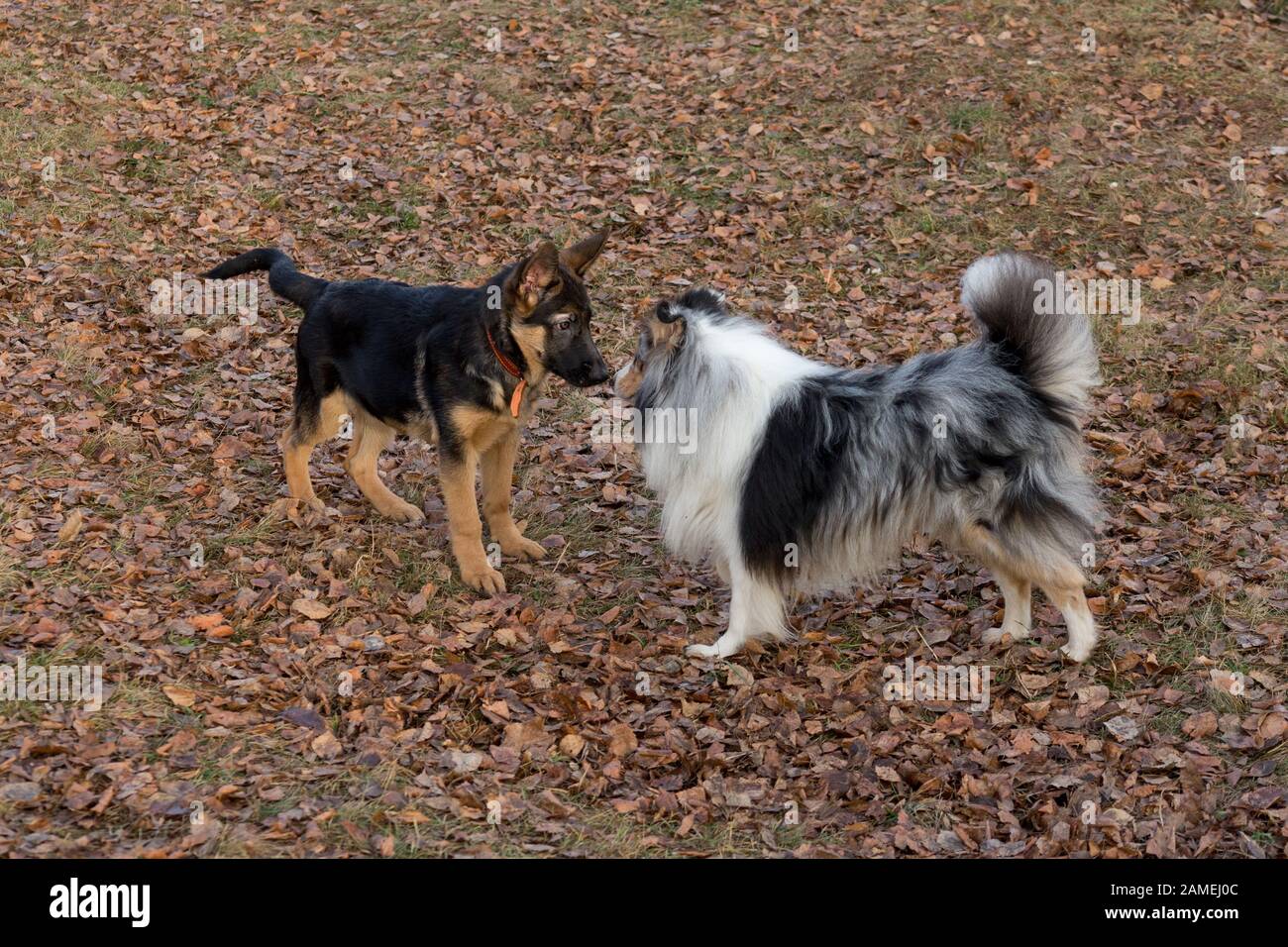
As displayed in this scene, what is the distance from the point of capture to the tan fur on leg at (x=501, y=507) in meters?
7.18

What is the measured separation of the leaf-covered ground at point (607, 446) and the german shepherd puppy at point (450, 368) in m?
0.37

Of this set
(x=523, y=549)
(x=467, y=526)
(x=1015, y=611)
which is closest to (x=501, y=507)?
(x=523, y=549)

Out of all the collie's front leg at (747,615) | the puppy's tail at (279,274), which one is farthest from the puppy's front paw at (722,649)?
the puppy's tail at (279,274)

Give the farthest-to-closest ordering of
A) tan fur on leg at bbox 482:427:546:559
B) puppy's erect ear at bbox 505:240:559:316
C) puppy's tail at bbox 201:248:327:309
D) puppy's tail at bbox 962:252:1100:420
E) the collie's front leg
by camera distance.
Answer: puppy's tail at bbox 201:248:327:309 < tan fur on leg at bbox 482:427:546:559 < the collie's front leg < puppy's erect ear at bbox 505:240:559:316 < puppy's tail at bbox 962:252:1100:420

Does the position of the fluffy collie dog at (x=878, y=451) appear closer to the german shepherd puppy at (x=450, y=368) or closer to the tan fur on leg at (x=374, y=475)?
the german shepherd puppy at (x=450, y=368)

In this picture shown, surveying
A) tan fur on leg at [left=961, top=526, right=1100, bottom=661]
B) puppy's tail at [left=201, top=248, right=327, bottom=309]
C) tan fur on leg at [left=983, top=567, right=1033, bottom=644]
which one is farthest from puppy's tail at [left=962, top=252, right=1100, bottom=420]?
puppy's tail at [left=201, top=248, right=327, bottom=309]

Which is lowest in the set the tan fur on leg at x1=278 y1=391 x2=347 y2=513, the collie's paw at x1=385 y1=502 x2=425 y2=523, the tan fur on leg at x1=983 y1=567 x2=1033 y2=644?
the tan fur on leg at x1=983 y1=567 x2=1033 y2=644

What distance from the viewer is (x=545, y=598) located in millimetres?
6945

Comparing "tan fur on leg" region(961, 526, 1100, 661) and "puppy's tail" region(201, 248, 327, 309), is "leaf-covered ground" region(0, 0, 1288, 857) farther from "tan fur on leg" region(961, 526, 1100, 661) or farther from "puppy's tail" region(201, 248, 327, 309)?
"puppy's tail" region(201, 248, 327, 309)

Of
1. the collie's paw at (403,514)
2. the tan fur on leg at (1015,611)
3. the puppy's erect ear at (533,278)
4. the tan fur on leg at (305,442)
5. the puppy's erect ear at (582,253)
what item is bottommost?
the tan fur on leg at (1015,611)

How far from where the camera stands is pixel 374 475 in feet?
24.9

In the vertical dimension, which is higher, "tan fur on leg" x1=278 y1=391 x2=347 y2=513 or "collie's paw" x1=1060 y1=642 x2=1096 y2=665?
"tan fur on leg" x1=278 y1=391 x2=347 y2=513

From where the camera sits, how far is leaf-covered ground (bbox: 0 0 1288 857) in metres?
5.26

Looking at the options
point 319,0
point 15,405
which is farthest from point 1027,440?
point 319,0
